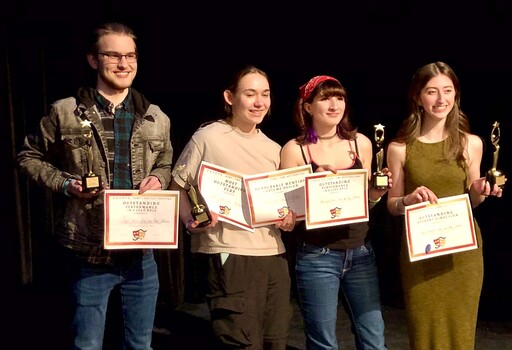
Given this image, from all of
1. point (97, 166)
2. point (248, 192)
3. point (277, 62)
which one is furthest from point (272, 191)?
point (277, 62)

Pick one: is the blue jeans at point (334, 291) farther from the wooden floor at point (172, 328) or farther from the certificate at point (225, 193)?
the wooden floor at point (172, 328)

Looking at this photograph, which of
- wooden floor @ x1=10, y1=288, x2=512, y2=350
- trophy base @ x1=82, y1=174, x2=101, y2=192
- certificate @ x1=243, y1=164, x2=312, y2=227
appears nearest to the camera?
trophy base @ x1=82, y1=174, x2=101, y2=192

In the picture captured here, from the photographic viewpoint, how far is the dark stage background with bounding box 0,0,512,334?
3898mm

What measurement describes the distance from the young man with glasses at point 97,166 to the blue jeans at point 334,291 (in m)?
0.61

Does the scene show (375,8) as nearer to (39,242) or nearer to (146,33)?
(146,33)

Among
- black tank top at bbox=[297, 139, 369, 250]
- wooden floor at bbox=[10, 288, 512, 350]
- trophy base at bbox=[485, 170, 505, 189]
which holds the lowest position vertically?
wooden floor at bbox=[10, 288, 512, 350]

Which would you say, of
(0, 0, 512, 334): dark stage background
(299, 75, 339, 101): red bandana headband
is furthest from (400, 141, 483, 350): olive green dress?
(0, 0, 512, 334): dark stage background

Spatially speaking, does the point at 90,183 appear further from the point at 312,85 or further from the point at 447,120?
the point at 447,120

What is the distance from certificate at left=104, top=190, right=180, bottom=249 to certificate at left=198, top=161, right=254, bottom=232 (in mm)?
120

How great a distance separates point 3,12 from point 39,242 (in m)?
1.60

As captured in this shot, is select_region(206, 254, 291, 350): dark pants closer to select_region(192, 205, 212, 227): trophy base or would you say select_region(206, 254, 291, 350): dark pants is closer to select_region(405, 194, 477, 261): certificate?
select_region(192, 205, 212, 227): trophy base

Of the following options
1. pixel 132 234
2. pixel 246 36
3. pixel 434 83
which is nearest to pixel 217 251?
pixel 132 234

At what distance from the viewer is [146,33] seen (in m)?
4.12

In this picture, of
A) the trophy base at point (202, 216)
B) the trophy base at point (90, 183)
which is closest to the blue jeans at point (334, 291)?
the trophy base at point (202, 216)
